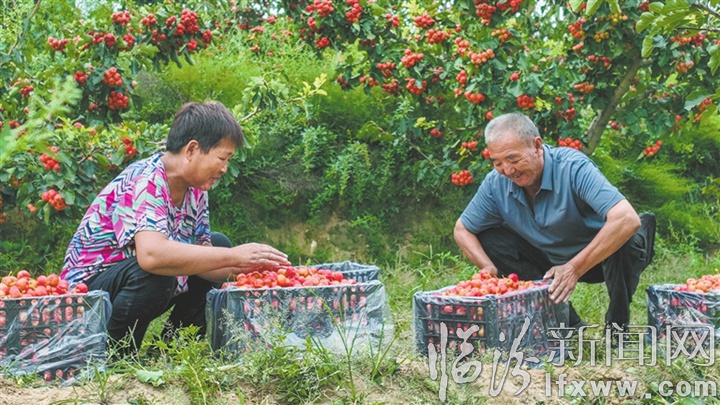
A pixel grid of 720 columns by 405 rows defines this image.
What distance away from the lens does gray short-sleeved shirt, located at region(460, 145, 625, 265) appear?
368cm

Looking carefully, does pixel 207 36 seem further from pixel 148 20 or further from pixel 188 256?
pixel 188 256

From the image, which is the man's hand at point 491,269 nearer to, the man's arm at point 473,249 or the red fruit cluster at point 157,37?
the man's arm at point 473,249

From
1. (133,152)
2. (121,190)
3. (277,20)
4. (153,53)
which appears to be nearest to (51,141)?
(133,152)

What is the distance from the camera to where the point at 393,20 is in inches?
220

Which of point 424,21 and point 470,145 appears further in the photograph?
point 470,145

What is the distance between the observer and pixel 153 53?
505 cm

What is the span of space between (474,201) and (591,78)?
1884 millimetres

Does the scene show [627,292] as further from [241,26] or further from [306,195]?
[241,26]

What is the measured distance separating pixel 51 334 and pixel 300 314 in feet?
2.96

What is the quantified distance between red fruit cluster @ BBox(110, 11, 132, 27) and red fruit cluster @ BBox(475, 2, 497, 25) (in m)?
2.16

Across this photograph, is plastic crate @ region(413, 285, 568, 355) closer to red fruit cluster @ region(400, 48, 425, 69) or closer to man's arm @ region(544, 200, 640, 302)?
man's arm @ region(544, 200, 640, 302)

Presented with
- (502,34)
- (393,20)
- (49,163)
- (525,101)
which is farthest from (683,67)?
(49,163)

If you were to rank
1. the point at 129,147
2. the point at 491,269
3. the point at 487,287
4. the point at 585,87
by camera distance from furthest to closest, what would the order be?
the point at 585,87
the point at 129,147
the point at 491,269
the point at 487,287

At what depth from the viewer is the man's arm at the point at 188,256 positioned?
122 inches
